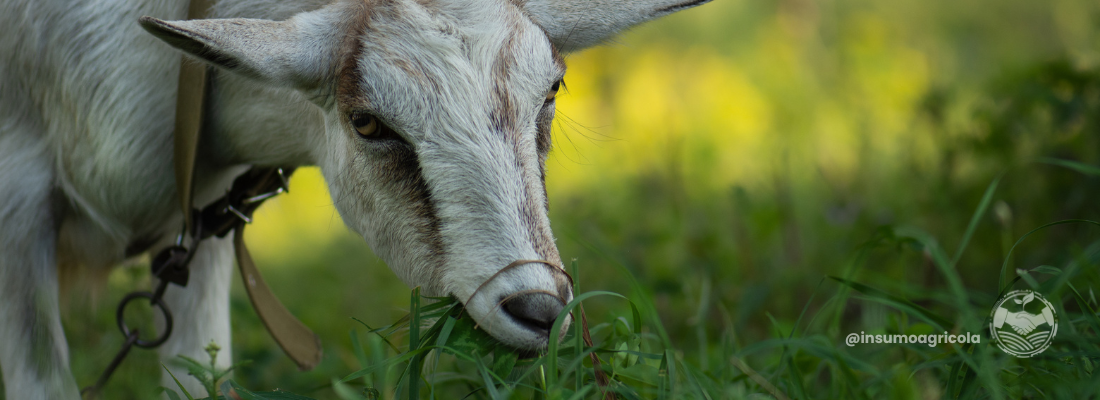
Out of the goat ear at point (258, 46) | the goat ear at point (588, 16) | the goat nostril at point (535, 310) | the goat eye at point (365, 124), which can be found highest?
the goat ear at point (588, 16)

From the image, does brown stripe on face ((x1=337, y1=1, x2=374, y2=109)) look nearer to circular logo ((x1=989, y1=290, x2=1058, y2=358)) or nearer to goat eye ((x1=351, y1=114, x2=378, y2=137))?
goat eye ((x1=351, y1=114, x2=378, y2=137))

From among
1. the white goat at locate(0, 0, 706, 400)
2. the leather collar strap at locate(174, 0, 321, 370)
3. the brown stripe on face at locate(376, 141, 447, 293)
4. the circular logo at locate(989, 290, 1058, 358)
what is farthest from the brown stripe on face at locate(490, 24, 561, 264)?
the circular logo at locate(989, 290, 1058, 358)

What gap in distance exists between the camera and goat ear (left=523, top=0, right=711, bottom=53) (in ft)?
7.55

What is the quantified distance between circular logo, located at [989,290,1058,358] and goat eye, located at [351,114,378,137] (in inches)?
62.7

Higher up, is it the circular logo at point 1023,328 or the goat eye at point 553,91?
the goat eye at point 553,91

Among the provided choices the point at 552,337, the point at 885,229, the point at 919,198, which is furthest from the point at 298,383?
the point at 919,198

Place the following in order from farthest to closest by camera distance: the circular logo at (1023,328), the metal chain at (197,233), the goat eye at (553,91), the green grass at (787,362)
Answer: the metal chain at (197,233) < the goat eye at (553,91) < the circular logo at (1023,328) < the green grass at (787,362)

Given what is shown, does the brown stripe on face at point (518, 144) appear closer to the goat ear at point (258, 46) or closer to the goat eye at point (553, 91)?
the goat eye at point (553, 91)

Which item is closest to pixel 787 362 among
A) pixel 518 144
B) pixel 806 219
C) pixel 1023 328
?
pixel 1023 328

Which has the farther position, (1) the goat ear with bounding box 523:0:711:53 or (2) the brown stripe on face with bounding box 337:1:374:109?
(1) the goat ear with bounding box 523:0:711:53

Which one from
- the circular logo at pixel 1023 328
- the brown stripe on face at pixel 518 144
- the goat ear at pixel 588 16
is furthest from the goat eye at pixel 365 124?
the circular logo at pixel 1023 328

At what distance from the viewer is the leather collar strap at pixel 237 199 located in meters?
2.32

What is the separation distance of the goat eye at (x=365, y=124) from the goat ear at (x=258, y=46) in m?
0.19

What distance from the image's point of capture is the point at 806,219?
484 centimetres
